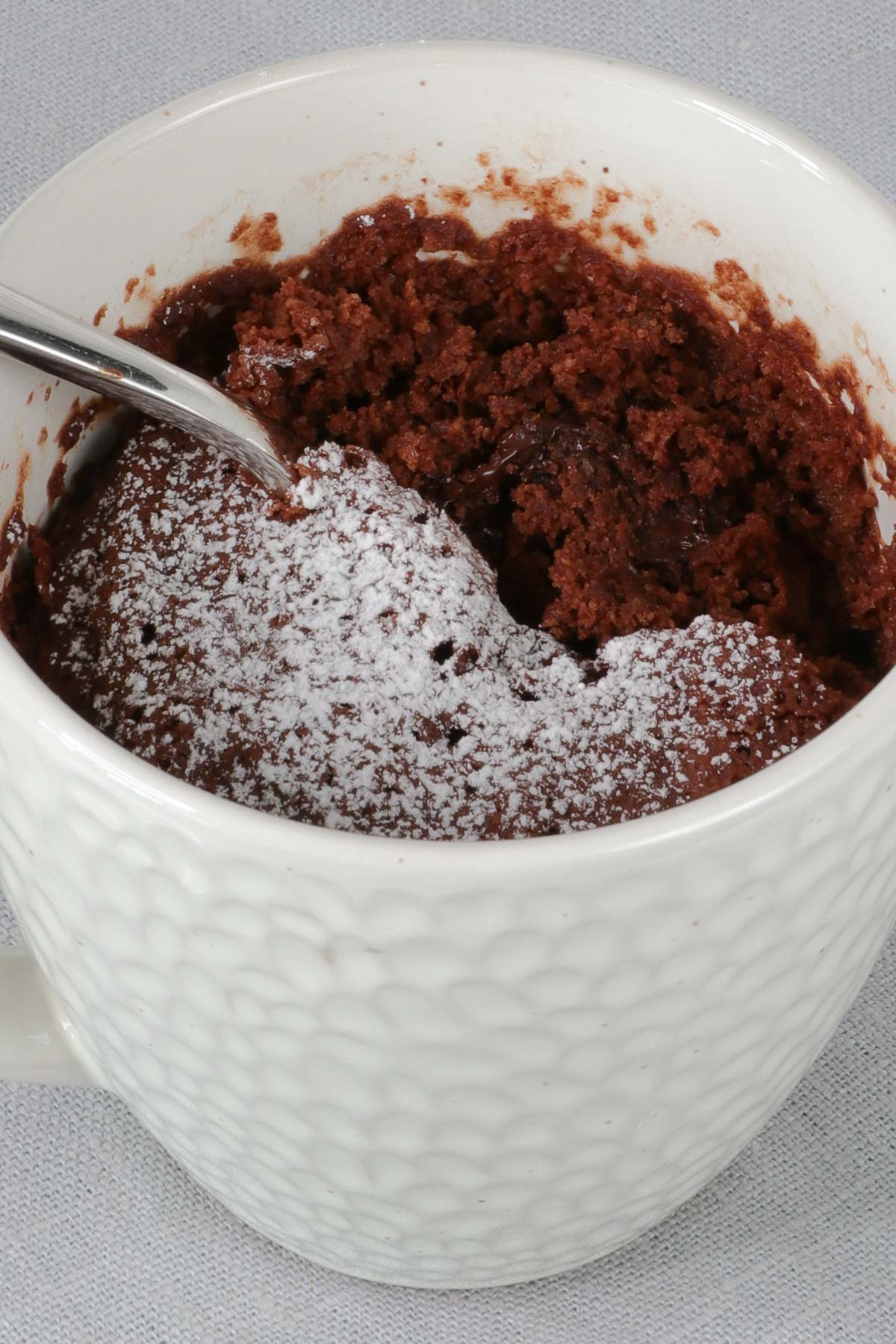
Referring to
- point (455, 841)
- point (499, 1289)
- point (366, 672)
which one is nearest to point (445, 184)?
point (366, 672)

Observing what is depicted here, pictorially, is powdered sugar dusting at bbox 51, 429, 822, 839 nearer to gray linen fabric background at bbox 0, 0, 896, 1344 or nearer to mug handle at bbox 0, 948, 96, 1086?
mug handle at bbox 0, 948, 96, 1086

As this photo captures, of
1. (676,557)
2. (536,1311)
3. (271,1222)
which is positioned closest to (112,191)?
(676,557)

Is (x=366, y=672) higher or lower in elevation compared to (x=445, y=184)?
lower

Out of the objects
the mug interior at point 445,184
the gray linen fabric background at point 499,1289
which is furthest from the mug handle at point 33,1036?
the mug interior at point 445,184

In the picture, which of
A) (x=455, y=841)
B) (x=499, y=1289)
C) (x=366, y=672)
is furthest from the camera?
(x=499, y=1289)

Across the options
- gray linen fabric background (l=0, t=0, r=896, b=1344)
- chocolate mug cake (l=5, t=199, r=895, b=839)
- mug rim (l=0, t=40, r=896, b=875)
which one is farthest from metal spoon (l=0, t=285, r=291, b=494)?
gray linen fabric background (l=0, t=0, r=896, b=1344)

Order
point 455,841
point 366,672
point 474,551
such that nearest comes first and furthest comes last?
1. point 455,841
2. point 366,672
3. point 474,551

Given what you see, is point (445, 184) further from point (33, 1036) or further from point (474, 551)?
point (33, 1036)

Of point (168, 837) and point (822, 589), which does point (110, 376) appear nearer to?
point (168, 837)
